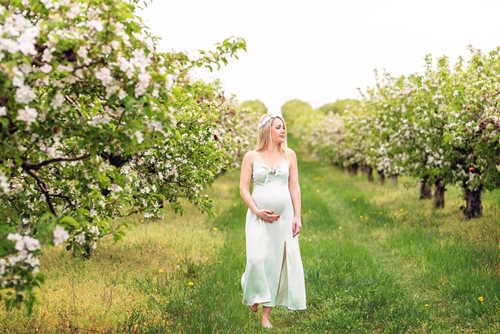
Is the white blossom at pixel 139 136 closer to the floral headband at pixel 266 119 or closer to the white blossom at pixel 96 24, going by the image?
the white blossom at pixel 96 24

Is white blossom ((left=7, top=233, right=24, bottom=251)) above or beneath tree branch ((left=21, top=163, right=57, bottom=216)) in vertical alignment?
beneath

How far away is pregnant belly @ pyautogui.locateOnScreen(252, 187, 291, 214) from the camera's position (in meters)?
6.99

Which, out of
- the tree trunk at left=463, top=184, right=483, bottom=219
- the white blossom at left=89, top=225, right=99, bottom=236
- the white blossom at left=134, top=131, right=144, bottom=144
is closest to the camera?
the white blossom at left=134, top=131, right=144, bottom=144

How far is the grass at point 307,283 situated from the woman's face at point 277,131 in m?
2.18

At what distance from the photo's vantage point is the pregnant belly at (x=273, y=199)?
6988 millimetres

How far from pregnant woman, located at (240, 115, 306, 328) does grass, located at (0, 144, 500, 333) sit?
41cm

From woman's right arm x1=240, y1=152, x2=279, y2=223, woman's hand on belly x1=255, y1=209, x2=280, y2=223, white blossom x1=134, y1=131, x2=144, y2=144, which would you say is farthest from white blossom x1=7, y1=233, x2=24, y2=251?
woman's hand on belly x1=255, y1=209, x2=280, y2=223

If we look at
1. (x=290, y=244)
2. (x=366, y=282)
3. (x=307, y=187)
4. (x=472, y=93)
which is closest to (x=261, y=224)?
(x=290, y=244)

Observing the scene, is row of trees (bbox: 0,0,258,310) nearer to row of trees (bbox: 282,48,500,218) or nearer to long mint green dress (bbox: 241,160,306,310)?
long mint green dress (bbox: 241,160,306,310)

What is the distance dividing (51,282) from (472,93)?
917 cm

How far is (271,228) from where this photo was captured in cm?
703

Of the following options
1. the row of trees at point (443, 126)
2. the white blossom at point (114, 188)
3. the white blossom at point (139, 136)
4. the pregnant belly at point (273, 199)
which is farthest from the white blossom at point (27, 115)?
the row of trees at point (443, 126)

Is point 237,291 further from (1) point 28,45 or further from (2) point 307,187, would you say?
(2) point 307,187

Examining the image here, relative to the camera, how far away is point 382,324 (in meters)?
7.19
